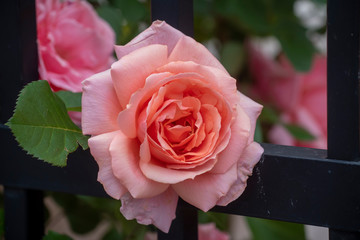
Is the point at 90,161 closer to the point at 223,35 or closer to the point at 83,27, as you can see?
the point at 83,27

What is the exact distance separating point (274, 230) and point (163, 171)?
0.41 meters

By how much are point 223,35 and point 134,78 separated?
92cm

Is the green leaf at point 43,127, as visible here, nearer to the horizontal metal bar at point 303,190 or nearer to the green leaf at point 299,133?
the horizontal metal bar at point 303,190

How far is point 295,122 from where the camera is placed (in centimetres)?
132

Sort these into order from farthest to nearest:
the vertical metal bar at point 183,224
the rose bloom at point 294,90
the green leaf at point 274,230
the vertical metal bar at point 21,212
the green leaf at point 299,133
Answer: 1. the rose bloom at point 294,90
2. the green leaf at point 299,133
3. the green leaf at point 274,230
4. the vertical metal bar at point 21,212
5. the vertical metal bar at point 183,224

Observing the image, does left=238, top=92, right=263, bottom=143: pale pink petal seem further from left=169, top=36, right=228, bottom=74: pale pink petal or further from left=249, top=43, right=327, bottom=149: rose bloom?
left=249, top=43, right=327, bottom=149: rose bloom

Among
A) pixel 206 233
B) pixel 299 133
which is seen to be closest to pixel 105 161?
pixel 206 233

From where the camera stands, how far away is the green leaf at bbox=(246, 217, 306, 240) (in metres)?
0.87

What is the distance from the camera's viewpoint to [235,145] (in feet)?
1.77

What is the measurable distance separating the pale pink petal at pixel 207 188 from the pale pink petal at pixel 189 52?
110 millimetres

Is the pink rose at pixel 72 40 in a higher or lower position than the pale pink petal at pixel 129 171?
higher

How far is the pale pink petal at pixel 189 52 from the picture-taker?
55 centimetres

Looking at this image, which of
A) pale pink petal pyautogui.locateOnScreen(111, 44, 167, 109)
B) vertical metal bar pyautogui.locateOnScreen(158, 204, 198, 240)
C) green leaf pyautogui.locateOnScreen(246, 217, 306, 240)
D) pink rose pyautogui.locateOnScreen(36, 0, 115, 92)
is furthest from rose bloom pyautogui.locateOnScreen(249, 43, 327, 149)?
pale pink petal pyautogui.locateOnScreen(111, 44, 167, 109)

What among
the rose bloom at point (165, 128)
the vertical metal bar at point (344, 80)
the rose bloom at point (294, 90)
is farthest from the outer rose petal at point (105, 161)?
the rose bloom at point (294, 90)
